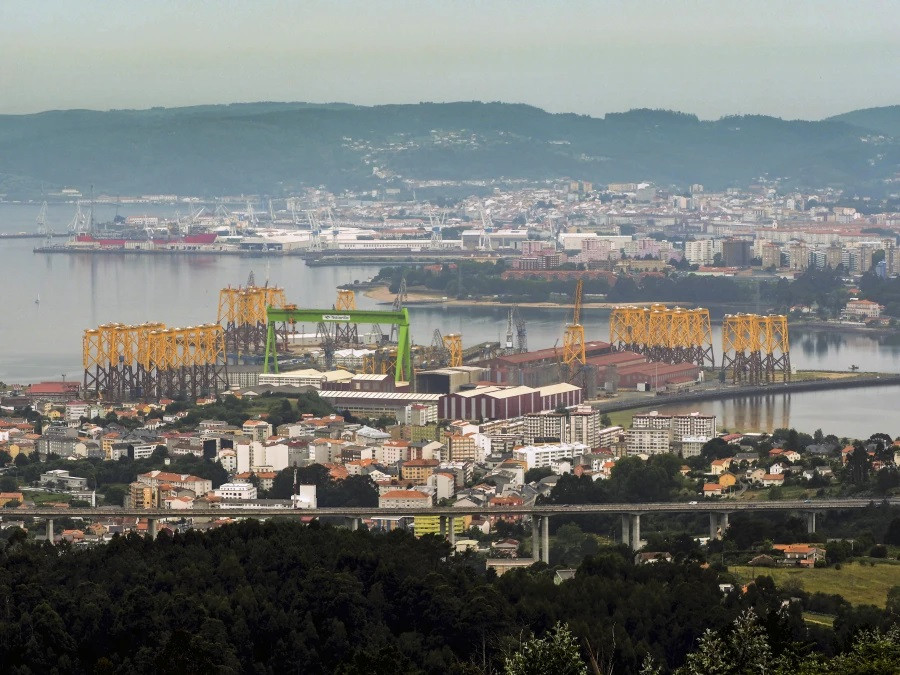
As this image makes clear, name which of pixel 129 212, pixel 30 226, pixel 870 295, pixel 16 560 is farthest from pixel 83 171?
pixel 16 560

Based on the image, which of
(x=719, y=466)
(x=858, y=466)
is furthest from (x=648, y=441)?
(x=858, y=466)

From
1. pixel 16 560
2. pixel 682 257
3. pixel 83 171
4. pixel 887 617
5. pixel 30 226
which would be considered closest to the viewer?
pixel 887 617

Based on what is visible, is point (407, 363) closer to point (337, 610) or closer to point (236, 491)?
point (236, 491)

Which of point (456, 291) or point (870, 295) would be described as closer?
point (870, 295)

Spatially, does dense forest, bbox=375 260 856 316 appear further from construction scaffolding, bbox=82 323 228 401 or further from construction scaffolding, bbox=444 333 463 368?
construction scaffolding, bbox=82 323 228 401

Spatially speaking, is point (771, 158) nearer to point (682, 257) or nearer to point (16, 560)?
point (682, 257)

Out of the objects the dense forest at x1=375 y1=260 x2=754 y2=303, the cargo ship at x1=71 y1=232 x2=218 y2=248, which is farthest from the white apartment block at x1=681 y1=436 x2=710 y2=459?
the cargo ship at x1=71 y1=232 x2=218 y2=248

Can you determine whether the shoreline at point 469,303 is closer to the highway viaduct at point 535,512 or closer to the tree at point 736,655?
the highway viaduct at point 535,512

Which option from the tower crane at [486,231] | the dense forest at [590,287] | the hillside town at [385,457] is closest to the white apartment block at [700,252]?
the dense forest at [590,287]
